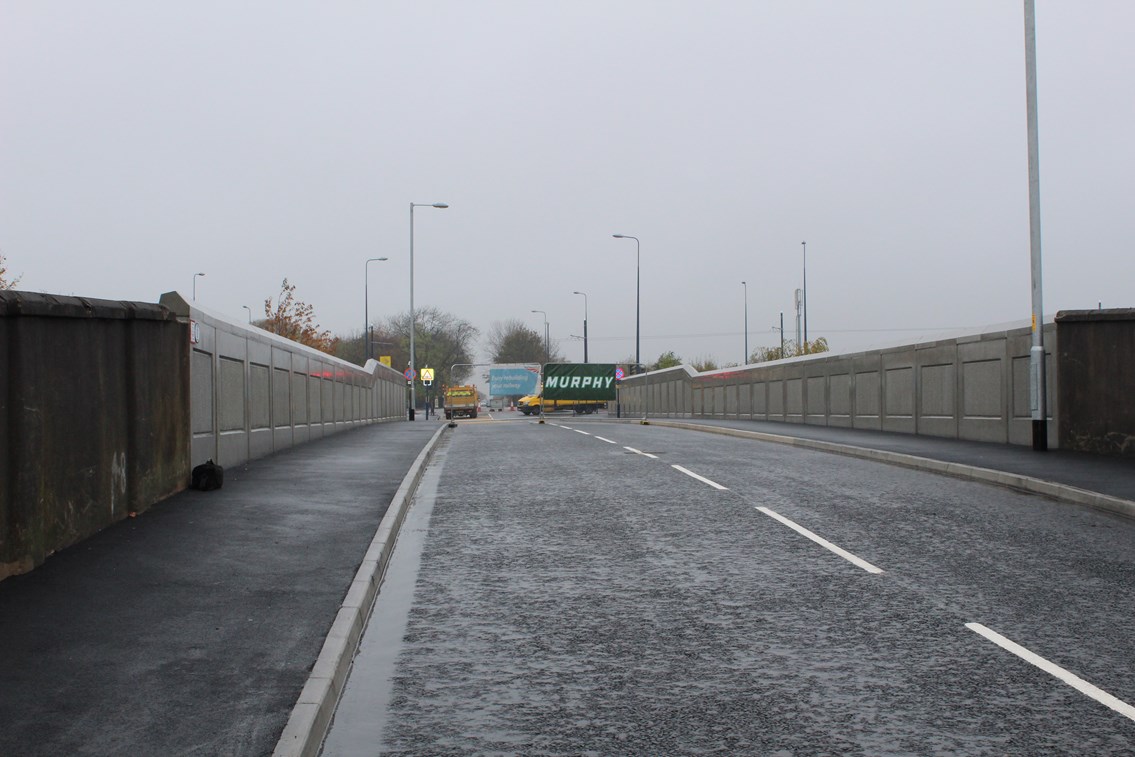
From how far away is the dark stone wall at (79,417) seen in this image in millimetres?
7699

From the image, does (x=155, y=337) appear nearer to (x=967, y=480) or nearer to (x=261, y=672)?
(x=261, y=672)

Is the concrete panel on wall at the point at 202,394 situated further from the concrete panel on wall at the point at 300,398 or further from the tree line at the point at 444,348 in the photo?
the tree line at the point at 444,348

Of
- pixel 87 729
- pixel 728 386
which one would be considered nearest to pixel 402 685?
pixel 87 729

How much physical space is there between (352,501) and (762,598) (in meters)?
6.23

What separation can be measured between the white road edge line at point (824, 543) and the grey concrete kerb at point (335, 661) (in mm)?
3934

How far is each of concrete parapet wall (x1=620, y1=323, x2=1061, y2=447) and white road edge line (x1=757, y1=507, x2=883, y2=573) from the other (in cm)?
1017

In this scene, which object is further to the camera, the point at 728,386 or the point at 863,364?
the point at 728,386

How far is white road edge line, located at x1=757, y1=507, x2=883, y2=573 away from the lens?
8711 millimetres

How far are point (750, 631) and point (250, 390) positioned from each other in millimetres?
12384

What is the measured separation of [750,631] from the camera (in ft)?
21.8

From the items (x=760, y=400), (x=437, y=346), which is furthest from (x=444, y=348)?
(x=760, y=400)

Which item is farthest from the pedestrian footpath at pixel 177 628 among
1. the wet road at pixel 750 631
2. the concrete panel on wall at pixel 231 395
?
the concrete panel on wall at pixel 231 395

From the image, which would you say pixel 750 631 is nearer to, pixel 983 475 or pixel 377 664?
pixel 377 664

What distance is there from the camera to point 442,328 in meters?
130
